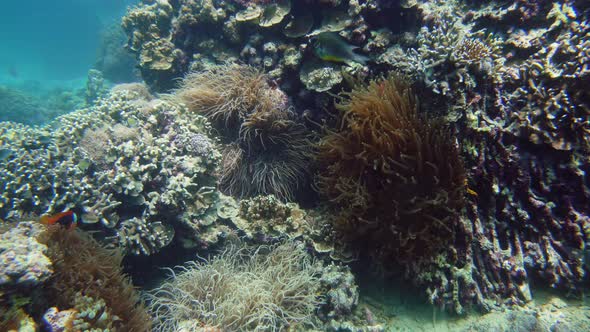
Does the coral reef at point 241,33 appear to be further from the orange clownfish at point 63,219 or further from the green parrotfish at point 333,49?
the orange clownfish at point 63,219

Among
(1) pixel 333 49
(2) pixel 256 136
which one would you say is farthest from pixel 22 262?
(1) pixel 333 49

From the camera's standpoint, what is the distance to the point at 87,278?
2.67 m

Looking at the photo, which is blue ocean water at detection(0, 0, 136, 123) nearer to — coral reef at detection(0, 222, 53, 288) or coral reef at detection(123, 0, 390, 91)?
coral reef at detection(123, 0, 390, 91)

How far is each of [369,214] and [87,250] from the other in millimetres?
2733

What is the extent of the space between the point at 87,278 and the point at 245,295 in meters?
1.43

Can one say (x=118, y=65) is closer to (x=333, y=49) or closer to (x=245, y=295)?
(x=333, y=49)

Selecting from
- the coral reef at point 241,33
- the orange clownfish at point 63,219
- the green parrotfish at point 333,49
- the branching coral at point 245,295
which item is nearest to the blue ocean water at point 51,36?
the coral reef at point 241,33

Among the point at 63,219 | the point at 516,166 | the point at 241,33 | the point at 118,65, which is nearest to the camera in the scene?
the point at 516,166

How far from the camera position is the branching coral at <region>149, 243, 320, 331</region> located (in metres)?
3.01

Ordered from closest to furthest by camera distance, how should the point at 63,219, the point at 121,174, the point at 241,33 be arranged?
the point at 63,219, the point at 121,174, the point at 241,33

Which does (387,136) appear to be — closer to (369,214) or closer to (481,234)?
(369,214)

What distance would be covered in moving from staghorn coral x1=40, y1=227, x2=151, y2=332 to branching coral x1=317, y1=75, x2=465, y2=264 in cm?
216

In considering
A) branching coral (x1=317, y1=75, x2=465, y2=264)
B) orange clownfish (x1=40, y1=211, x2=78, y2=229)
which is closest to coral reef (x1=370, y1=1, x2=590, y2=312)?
branching coral (x1=317, y1=75, x2=465, y2=264)

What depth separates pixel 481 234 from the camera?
9.41ft
